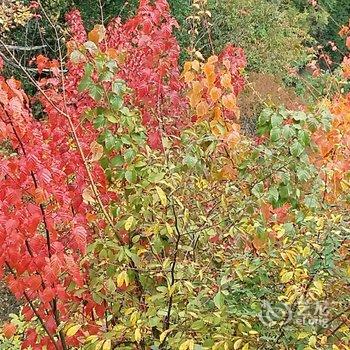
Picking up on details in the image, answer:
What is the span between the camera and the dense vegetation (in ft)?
8.07

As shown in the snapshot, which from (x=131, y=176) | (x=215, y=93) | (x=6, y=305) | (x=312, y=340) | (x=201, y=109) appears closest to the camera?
(x=312, y=340)

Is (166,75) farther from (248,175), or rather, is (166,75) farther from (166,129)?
(248,175)

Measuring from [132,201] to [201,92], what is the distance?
0.75 m

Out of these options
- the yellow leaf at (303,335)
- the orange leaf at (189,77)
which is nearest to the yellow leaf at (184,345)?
the yellow leaf at (303,335)

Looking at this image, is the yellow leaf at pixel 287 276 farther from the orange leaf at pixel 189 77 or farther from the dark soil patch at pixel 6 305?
the dark soil patch at pixel 6 305

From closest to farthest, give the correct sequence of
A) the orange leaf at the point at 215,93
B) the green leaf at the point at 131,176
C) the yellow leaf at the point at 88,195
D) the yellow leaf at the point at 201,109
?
the green leaf at the point at 131,176
the yellow leaf at the point at 88,195
the orange leaf at the point at 215,93
the yellow leaf at the point at 201,109

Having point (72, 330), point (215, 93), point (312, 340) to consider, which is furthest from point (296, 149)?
point (72, 330)

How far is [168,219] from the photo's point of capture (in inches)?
107

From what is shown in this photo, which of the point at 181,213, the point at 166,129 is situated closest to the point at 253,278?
the point at 181,213

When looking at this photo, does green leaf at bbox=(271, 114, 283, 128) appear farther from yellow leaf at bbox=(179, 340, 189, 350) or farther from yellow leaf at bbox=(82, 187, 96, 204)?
yellow leaf at bbox=(179, 340, 189, 350)

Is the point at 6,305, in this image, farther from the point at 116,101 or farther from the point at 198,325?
the point at 198,325

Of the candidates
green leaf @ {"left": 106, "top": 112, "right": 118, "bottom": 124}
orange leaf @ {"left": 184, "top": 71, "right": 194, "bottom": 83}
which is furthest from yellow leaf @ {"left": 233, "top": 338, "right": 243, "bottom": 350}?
orange leaf @ {"left": 184, "top": 71, "right": 194, "bottom": 83}

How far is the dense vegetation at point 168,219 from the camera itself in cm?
246

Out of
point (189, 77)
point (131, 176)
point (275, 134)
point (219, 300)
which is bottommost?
point (219, 300)
